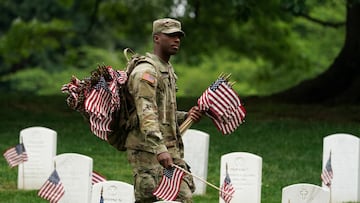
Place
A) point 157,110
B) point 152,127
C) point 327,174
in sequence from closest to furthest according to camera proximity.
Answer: point 152,127
point 157,110
point 327,174

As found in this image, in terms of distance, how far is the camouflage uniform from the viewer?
847 centimetres

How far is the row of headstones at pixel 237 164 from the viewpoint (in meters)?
11.9

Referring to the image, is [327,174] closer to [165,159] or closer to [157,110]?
[157,110]

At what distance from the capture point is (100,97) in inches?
343

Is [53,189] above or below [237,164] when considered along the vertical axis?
below

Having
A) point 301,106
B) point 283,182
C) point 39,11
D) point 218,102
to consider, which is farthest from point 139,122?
point 39,11

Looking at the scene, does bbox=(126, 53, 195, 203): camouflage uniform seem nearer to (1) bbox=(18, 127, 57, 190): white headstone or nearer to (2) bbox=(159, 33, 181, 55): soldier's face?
(2) bbox=(159, 33, 181, 55): soldier's face

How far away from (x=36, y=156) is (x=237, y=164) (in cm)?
290

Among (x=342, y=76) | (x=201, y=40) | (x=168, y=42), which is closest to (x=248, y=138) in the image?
(x=342, y=76)

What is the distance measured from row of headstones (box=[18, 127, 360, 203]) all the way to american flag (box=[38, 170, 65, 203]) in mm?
332

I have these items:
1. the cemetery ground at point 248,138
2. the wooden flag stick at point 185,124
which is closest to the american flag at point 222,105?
the wooden flag stick at point 185,124

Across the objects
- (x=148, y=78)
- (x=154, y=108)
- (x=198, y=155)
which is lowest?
(x=154, y=108)

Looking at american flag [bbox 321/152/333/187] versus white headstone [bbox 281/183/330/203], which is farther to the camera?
american flag [bbox 321/152/333/187]

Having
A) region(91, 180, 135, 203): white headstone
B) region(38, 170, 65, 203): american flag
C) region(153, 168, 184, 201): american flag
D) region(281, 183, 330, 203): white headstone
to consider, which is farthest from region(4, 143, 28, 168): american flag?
region(153, 168, 184, 201): american flag
